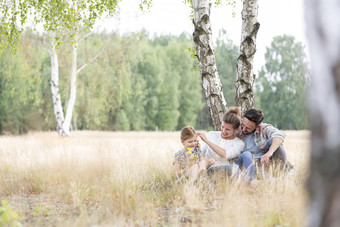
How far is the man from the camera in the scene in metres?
4.76

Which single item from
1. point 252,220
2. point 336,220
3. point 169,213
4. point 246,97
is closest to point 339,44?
point 336,220

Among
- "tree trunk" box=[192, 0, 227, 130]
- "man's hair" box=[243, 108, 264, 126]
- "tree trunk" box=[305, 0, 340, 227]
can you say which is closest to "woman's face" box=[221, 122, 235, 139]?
"man's hair" box=[243, 108, 264, 126]

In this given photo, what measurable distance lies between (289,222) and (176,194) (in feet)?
5.07

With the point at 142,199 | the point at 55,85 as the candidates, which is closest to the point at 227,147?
the point at 142,199

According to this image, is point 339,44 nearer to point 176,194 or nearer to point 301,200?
point 301,200

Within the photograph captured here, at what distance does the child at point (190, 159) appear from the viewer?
4668 millimetres

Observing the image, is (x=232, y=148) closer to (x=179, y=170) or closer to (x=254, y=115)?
(x=254, y=115)

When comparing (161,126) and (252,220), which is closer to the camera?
(252,220)

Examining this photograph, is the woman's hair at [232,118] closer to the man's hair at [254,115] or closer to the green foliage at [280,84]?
the man's hair at [254,115]

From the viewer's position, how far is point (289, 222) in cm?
300

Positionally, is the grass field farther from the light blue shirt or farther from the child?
the light blue shirt

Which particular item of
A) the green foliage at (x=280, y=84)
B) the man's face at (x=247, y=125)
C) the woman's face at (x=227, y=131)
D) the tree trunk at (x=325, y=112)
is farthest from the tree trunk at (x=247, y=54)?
the green foliage at (x=280, y=84)

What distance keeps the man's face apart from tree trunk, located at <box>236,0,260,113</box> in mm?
932

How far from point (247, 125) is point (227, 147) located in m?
0.39
